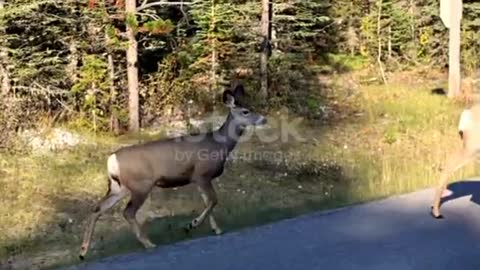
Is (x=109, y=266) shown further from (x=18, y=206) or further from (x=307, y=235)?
(x=18, y=206)

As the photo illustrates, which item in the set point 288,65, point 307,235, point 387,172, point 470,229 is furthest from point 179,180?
point 288,65

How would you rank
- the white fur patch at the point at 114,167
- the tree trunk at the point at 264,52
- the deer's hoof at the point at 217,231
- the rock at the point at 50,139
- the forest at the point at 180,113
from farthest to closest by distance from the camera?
the tree trunk at the point at 264,52, the rock at the point at 50,139, the forest at the point at 180,113, the deer's hoof at the point at 217,231, the white fur patch at the point at 114,167

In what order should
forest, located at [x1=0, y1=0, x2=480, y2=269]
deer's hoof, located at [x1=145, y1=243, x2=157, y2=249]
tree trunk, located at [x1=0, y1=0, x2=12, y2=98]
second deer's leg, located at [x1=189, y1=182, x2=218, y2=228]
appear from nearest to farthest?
deer's hoof, located at [x1=145, y1=243, x2=157, y2=249]
second deer's leg, located at [x1=189, y1=182, x2=218, y2=228]
forest, located at [x1=0, y1=0, x2=480, y2=269]
tree trunk, located at [x1=0, y1=0, x2=12, y2=98]

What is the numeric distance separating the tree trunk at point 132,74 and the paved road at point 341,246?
7.02 metres

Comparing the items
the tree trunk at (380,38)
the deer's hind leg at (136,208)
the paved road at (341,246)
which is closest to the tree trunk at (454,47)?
the tree trunk at (380,38)

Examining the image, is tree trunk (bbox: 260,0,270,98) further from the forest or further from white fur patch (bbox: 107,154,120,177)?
white fur patch (bbox: 107,154,120,177)

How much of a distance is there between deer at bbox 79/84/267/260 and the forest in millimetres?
256

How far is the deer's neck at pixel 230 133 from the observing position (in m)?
9.17

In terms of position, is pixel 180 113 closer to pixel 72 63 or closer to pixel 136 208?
pixel 72 63

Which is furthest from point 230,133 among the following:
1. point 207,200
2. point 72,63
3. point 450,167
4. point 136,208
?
point 72,63

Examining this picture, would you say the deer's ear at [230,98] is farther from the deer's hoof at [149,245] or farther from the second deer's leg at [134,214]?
the deer's hoof at [149,245]

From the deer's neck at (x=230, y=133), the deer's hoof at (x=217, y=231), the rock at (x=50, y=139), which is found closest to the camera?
the deer's hoof at (x=217, y=231)

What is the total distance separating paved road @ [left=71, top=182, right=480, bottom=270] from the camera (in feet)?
23.2

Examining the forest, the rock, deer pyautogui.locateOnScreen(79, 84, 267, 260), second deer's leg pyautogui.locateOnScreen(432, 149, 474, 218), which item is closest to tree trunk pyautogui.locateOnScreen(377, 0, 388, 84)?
the forest
